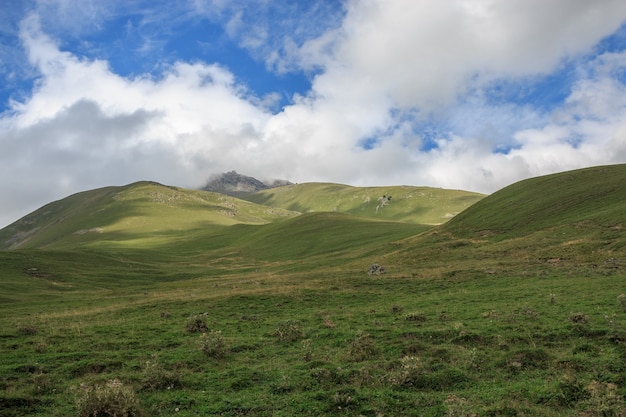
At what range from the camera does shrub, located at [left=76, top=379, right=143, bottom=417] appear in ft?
44.1

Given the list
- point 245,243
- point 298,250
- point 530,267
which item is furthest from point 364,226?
point 530,267

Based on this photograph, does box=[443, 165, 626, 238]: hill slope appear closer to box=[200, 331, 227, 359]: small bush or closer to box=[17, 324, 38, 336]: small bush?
box=[200, 331, 227, 359]: small bush

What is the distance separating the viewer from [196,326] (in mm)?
27469

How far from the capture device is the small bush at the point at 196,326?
27078 mm

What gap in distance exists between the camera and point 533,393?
569 inches

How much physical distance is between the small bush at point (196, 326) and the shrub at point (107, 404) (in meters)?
13.2

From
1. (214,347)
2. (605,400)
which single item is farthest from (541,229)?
(214,347)

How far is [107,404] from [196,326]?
550 inches

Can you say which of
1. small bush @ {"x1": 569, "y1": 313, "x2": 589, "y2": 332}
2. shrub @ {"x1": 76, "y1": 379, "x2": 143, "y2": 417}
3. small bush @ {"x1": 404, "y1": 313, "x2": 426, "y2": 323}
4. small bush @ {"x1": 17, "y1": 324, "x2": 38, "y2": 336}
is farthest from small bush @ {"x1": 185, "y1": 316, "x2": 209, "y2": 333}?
small bush @ {"x1": 569, "y1": 313, "x2": 589, "y2": 332}

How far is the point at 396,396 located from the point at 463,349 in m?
6.42

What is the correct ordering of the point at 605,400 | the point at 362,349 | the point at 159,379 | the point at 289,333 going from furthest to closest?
the point at 289,333 < the point at 362,349 < the point at 159,379 < the point at 605,400

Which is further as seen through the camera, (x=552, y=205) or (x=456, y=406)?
(x=552, y=205)

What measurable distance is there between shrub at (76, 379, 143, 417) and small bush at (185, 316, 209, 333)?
518 inches

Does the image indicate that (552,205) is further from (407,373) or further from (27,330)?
(27,330)
